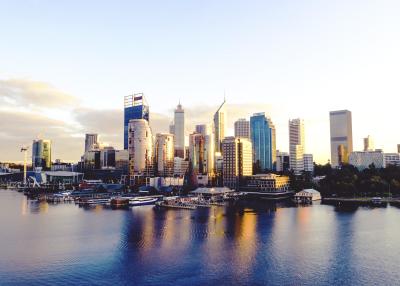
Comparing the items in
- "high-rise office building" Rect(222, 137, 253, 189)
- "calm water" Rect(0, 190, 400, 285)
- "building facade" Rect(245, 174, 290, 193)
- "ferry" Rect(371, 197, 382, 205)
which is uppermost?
Answer: "high-rise office building" Rect(222, 137, 253, 189)

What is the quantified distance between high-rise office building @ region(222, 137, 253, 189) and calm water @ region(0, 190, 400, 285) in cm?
9309

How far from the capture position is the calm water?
4506 centimetres

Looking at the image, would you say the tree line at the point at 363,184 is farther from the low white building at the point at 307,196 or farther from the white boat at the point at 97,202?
the white boat at the point at 97,202

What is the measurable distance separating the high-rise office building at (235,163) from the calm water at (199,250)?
9309 centimetres

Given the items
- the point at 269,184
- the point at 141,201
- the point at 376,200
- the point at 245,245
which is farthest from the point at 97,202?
the point at 376,200

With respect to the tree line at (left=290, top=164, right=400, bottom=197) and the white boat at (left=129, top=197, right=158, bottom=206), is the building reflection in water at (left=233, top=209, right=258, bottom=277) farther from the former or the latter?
the tree line at (left=290, top=164, right=400, bottom=197)

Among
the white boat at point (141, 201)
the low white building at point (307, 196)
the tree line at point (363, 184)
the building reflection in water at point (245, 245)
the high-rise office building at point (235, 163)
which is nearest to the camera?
the building reflection in water at point (245, 245)

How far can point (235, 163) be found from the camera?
188500mm

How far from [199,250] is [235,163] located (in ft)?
434

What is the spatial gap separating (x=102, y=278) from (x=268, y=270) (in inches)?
795

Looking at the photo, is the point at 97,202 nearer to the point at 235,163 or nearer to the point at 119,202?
the point at 119,202

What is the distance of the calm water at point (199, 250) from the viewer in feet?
148

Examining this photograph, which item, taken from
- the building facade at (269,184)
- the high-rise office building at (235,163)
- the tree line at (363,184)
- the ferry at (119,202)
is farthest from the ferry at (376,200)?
the ferry at (119,202)

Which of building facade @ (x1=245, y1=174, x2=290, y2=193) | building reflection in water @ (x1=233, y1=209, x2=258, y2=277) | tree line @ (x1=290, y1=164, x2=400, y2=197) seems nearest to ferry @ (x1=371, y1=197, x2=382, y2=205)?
tree line @ (x1=290, y1=164, x2=400, y2=197)
